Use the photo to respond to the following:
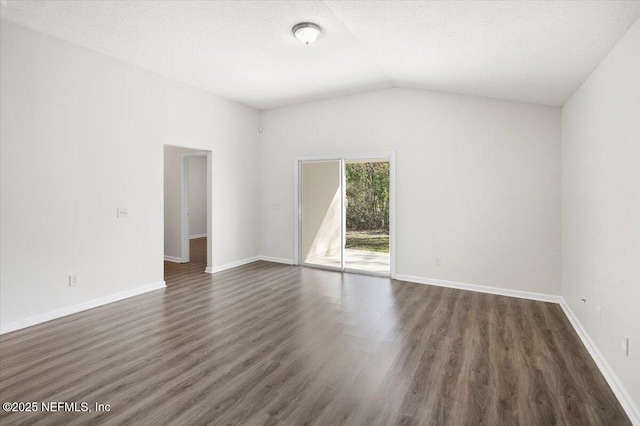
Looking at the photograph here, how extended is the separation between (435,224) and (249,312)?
3.05 m

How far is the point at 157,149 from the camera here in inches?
187

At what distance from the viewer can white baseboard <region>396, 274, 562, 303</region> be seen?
4.27 metres

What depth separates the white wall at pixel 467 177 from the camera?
4270mm

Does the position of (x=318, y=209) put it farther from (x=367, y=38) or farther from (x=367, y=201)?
(x=367, y=38)

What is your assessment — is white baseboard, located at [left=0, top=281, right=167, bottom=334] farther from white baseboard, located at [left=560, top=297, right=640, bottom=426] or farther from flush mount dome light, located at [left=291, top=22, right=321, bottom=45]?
white baseboard, located at [left=560, top=297, right=640, bottom=426]

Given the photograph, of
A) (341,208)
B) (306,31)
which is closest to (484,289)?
(341,208)

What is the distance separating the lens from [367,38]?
3.40m

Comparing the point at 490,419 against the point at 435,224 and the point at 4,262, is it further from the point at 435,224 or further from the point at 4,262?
the point at 4,262

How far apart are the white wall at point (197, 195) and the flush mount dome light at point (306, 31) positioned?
22.3ft

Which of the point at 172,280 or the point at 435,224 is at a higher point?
the point at 435,224

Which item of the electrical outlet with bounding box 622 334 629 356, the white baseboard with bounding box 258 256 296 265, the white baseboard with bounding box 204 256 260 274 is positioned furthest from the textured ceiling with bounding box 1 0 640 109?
the white baseboard with bounding box 258 256 296 265

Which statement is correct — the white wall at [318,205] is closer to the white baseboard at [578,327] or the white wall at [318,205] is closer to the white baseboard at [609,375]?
the white baseboard at [578,327]

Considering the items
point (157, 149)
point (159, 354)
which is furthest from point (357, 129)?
point (159, 354)

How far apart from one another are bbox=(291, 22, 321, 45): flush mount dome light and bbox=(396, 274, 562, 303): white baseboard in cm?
370
